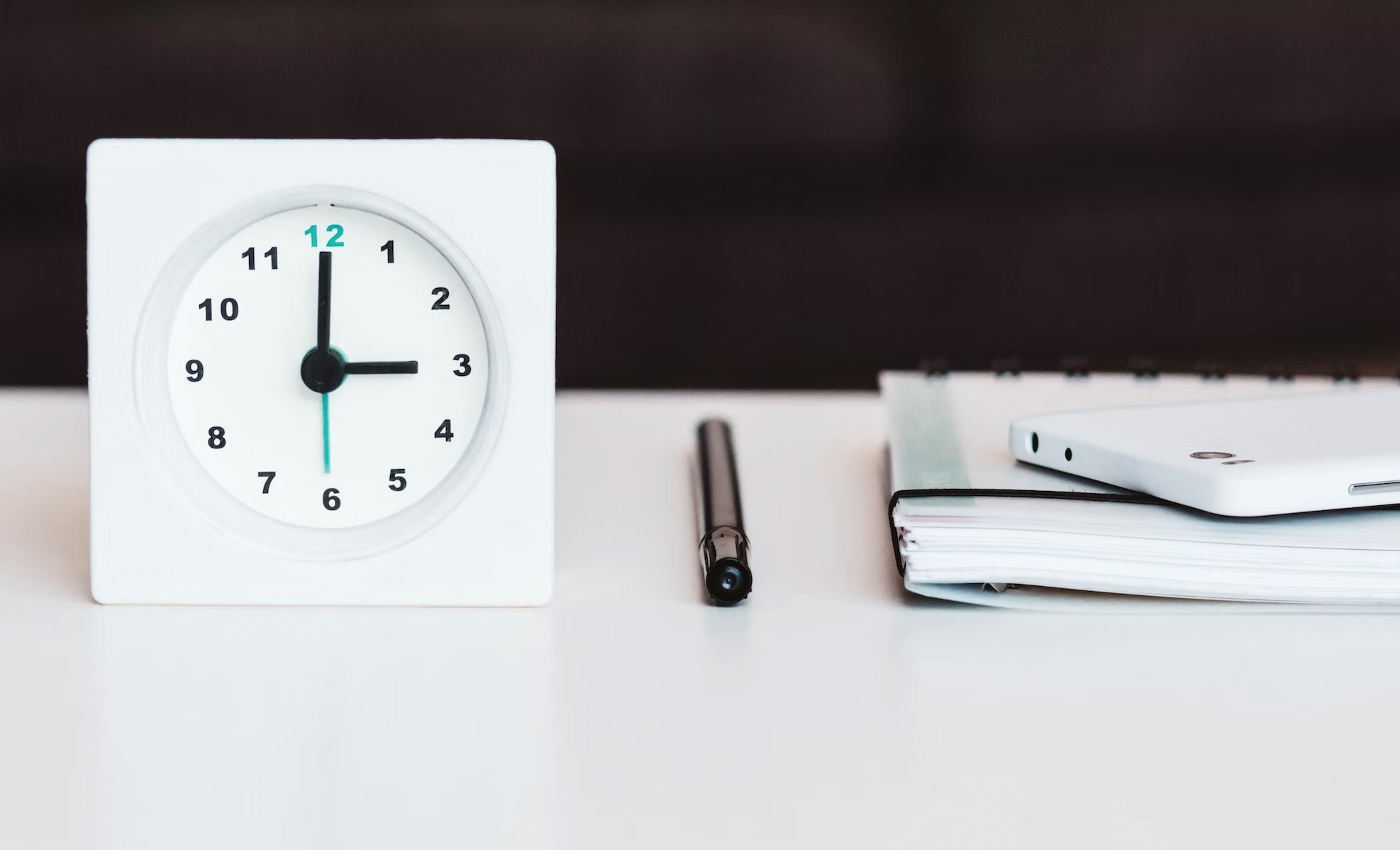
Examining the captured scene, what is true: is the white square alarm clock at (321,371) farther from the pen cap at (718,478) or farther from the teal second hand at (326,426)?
the pen cap at (718,478)

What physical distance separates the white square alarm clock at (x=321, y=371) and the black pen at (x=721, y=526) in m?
0.08

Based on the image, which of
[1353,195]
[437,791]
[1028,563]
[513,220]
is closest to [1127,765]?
[1028,563]

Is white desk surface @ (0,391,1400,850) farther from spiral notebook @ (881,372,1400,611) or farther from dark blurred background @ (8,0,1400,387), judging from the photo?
dark blurred background @ (8,0,1400,387)

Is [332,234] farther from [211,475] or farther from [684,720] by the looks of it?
[684,720]

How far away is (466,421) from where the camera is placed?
633mm

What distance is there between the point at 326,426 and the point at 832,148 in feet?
5.53

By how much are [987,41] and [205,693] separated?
79.3 inches

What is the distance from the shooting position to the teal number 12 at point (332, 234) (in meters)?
0.62

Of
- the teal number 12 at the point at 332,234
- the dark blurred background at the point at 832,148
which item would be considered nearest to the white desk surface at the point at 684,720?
the teal number 12 at the point at 332,234

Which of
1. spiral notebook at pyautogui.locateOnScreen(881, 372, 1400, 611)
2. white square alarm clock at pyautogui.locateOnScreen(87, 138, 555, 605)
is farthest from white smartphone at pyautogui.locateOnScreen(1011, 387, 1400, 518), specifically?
white square alarm clock at pyautogui.locateOnScreen(87, 138, 555, 605)

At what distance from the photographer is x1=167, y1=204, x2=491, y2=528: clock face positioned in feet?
2.05

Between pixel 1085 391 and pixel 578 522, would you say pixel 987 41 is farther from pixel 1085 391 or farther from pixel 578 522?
pixel 578 522

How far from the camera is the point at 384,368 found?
628 mm

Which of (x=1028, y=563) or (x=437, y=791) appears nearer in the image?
(x=437, y=791)
